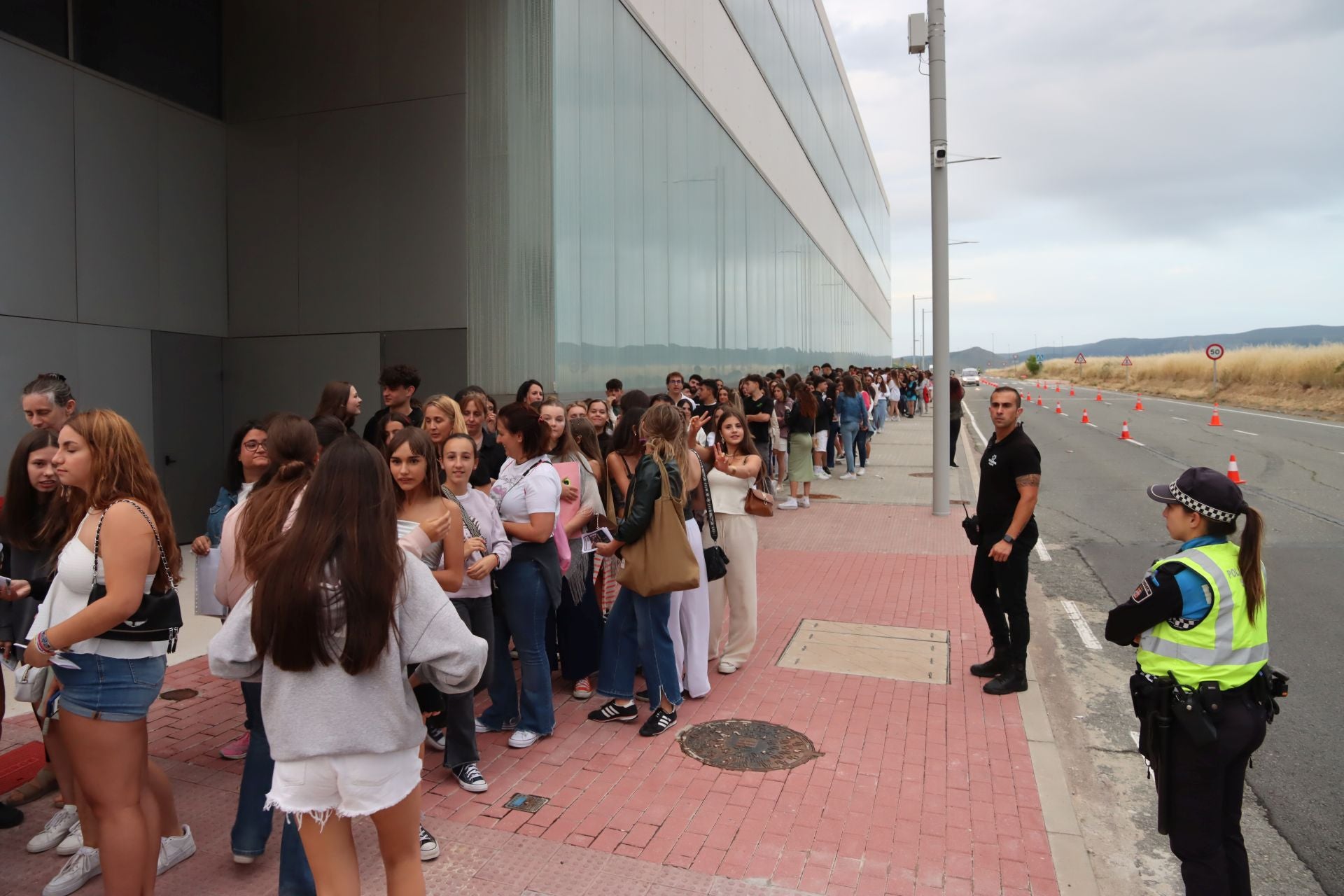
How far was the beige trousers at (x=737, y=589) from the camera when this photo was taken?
626cm

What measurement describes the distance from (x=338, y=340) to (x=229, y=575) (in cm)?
733

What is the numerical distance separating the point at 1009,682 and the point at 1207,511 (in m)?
3.06

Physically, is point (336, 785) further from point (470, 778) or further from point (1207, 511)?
point (1207, 511)

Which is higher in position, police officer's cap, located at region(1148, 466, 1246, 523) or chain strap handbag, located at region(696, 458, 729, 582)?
police officer's cap, located at region(1148, 466, 1246, 523)

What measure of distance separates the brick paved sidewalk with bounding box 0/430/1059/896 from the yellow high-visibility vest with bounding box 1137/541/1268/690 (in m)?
1.17

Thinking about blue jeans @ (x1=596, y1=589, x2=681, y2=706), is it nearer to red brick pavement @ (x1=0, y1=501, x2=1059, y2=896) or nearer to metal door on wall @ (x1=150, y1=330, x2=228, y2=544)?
red brick pavement @ (x1=0, y1=501, x2=1059, y2=896)

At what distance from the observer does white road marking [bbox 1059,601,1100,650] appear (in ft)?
24.4

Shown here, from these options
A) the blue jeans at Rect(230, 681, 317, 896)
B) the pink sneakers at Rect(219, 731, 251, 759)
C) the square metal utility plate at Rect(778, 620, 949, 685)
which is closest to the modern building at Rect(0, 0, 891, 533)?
the square metal utility plate at Rect(778, 620, 949, 685)

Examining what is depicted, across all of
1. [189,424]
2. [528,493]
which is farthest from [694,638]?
[189,424]

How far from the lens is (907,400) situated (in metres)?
40.4

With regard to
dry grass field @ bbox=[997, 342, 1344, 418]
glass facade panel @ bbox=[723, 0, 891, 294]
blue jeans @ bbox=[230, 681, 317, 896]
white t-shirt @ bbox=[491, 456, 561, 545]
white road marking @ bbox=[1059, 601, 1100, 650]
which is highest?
glass facade panel @ bbox=[723, 0, 891, 294]

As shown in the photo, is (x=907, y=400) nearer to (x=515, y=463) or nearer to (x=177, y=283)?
(x=177, y=283)

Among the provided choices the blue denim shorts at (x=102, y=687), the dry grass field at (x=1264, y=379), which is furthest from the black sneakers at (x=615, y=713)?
the dry grass field at (x=1264, y=379)

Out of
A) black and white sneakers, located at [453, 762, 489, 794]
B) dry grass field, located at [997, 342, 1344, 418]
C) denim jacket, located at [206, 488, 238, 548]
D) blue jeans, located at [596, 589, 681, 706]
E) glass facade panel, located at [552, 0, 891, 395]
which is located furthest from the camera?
dry grass field, located at [997, 342, 1344, 418]
